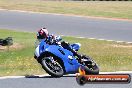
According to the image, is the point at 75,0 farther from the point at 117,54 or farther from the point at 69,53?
the point at 69,53

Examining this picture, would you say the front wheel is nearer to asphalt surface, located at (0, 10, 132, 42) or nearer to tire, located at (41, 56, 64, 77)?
tire, located at (41, 56, 64, 77)

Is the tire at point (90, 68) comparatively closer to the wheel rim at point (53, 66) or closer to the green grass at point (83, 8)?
the wheel rim at point (53, 66)

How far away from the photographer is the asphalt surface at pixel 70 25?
25.0m

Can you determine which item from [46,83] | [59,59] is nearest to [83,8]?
[59,59]

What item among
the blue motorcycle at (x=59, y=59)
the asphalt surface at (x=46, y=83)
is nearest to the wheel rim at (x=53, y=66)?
the blue motorcycle at (x=59, y=59)

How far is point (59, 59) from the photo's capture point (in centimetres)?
1250

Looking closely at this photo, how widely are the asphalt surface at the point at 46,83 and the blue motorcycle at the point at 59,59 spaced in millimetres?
206

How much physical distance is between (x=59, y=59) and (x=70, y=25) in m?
15.5

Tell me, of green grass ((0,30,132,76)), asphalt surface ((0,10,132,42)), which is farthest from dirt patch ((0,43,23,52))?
asphalt surface ((0,10,132,42))

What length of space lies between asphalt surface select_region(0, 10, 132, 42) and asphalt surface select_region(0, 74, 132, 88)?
35.8ft

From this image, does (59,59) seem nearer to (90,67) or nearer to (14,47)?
(90,67)

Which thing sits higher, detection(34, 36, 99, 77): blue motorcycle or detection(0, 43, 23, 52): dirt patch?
detection(34, 36, 99, 77): blue motorcycle

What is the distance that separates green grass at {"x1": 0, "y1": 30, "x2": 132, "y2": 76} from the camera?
46.6ft

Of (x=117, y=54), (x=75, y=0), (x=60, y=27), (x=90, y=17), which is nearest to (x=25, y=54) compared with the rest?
(x=117, y=54)
